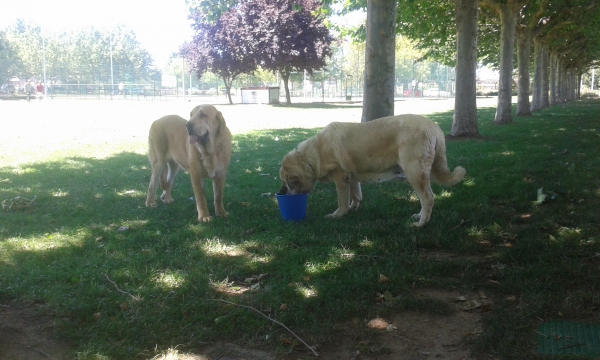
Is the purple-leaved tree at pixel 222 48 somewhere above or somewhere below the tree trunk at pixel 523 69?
above

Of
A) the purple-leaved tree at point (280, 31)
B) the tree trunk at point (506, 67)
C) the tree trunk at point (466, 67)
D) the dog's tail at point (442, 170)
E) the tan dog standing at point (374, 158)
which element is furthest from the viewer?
the purple-leaved tree at point (280, 31)

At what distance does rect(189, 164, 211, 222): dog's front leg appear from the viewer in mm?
6730

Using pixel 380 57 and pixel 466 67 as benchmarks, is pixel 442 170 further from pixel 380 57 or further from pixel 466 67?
pixel 466 67

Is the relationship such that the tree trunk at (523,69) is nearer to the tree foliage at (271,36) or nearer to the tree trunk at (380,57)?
the tree trunk at (380,57)

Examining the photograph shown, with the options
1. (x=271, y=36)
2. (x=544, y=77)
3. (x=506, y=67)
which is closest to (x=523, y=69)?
(x=506, y=67)

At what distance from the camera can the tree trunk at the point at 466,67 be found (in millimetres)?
14375

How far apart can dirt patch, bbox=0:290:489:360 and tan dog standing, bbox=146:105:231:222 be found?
3.10 metres

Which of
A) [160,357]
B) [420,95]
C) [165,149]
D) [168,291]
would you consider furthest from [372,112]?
[420,95]

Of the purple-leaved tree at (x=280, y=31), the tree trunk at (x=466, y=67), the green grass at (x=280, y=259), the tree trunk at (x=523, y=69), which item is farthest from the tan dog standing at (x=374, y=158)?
the purple-leaved tree at (x=280, y=31)

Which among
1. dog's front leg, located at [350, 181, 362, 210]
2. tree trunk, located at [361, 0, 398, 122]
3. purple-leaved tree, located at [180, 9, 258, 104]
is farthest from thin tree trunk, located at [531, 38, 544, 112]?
dog's front leg, located at [350, 181, 362, 210]

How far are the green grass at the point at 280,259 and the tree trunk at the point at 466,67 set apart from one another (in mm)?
5936

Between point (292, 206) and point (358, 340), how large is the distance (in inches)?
119

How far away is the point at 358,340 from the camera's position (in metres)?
3.61

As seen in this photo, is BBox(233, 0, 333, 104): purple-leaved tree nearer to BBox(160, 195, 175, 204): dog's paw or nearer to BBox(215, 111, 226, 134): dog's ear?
BBox(160, 195, 175, 204): dog's paw
